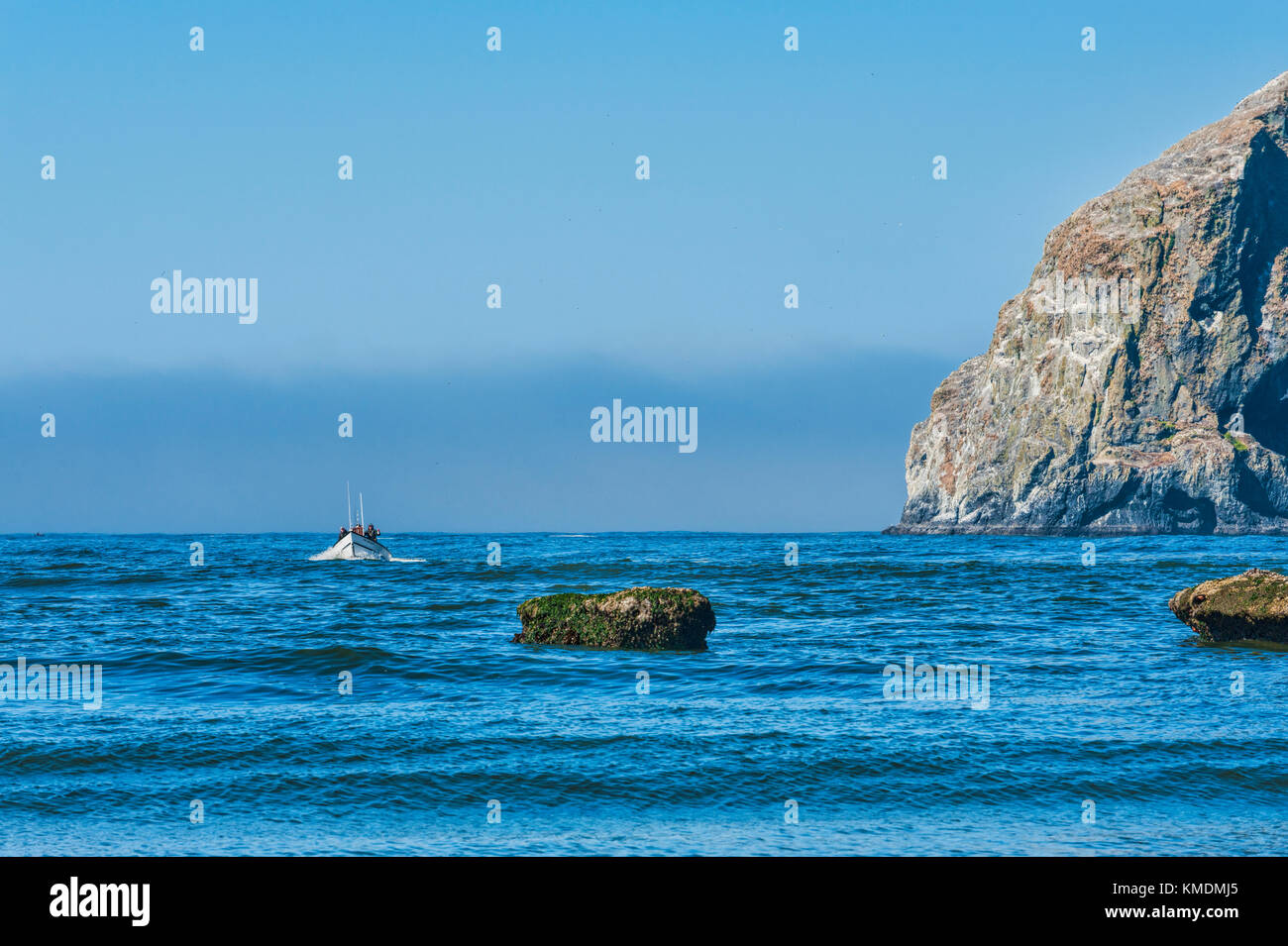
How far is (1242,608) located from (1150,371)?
148459 millimetres

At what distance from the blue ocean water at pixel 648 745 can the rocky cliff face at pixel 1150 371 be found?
13571 cm

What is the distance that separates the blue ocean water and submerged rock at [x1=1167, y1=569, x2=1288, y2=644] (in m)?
0.59

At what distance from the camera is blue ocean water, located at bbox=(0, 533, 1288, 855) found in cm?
1122

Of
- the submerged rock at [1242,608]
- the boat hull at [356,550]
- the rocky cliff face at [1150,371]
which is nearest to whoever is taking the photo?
the submerged rock at [1242,608]

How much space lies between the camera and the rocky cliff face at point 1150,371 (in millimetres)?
153750

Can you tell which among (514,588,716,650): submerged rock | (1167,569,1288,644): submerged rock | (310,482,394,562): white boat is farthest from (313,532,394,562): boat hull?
(1167,569,1288,644): submerged rock

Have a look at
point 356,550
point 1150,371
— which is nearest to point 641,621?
point 356,550

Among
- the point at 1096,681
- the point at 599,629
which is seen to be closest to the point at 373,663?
the point at 599,629

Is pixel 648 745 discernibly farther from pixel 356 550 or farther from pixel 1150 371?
pixel 1150 371

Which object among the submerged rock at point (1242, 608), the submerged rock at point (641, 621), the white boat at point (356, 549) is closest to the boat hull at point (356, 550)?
the white boat at point (356, 549)

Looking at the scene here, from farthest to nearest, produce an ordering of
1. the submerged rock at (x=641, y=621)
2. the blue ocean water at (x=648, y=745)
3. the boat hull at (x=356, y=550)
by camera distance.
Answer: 1. the boat hull at (x=356, y=550)
2. the submerged rock at (x=641, y=621)
3. the blue ocean water at (x=648, y=745)

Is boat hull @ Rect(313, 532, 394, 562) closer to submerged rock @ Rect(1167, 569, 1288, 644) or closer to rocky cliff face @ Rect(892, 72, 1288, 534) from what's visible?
submerged rock @ Rect(1167, 569, 1288, 644)

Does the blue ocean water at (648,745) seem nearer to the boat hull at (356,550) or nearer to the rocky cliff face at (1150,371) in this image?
the boat hull at (356,550)
